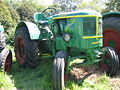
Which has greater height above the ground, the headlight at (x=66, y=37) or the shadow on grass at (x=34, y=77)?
the headlight at (x=66, y=37)

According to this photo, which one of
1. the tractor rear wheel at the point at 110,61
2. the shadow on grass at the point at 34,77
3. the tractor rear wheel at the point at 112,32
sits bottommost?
the shadow on grass at the point at 34,77

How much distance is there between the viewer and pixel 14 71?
198 inches

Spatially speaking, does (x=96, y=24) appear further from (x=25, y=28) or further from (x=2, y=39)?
(x=2, y=39)

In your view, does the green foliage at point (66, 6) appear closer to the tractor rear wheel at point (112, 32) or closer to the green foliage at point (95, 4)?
the tractor rear wheel at point (112, 32)

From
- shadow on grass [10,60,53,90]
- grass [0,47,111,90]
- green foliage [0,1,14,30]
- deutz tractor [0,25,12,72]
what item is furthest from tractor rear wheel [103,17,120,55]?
green foliage [0,1,14,30]

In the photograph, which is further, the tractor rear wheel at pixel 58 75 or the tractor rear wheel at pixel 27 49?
the tractor rear wheel at pixel 27 49

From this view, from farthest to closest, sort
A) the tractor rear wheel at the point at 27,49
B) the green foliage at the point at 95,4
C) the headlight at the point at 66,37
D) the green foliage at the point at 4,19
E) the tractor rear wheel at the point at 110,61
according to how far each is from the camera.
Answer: the green foliage at the point at 95,4
the green foliage at the point at 4,19
the tractor rear wheel at the point at 27,49
the tractor rear wheel at the point at 110,61
the headlight at the point at 66,37

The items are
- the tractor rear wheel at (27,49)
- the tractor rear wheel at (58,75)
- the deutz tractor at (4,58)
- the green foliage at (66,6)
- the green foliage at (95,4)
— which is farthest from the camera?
the green foliage at (95,4)

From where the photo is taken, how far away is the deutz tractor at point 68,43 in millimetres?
3675

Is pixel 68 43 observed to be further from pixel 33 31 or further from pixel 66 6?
pixel 66 6

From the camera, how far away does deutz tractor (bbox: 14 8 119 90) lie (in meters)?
3.68

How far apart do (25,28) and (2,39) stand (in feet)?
2.45

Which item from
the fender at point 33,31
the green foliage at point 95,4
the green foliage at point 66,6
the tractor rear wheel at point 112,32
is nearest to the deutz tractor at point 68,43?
the fender at point 33,31

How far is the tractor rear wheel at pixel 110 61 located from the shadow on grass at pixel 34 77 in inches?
56.3
